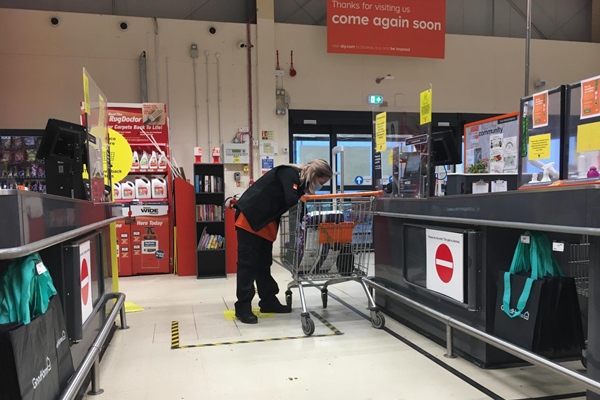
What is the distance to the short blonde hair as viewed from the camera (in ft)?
11.0

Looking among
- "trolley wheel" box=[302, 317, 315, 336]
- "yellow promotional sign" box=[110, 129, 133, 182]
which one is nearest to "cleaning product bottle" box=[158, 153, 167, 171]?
"yellow promotional sign" box=[110, 129, 133, 182]

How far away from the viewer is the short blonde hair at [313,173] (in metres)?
3.35

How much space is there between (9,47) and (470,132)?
7.53 metres

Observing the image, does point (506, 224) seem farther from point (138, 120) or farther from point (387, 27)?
point (387, 27)

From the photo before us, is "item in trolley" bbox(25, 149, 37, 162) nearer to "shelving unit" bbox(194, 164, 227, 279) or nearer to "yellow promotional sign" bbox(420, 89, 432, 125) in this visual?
"shelving unit" bbox(194, 164, 227, 279)

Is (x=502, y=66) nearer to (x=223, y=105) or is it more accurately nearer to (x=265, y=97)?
(x=265, y=97)

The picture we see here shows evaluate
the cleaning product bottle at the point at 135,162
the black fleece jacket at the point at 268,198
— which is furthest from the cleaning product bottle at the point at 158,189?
the black fleece jacket at the point at 268,198

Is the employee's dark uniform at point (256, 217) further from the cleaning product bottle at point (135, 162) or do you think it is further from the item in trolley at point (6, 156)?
the item in trolley at point (6, 156)

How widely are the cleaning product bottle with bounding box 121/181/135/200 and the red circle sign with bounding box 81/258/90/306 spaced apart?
12.3ft

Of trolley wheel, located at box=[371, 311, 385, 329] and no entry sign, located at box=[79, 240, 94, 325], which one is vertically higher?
no entry sign, located at box=[79, 240, 94, 325]

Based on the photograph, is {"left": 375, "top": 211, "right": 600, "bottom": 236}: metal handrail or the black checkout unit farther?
{"left": 375, "top": 211, "right": 600, "bottom": 236}: metal handrail

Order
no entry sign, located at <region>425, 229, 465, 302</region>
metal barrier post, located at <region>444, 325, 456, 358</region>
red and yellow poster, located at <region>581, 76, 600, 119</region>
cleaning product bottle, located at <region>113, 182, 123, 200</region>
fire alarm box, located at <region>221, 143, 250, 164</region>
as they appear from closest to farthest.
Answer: no entry sign, located at <region>425, 229, 465, 302</region>, metal barrier post, located at <region>444, 325, 456, 358</region>, red and yellow poster, located at <region>581, 76, 600, 119</region>, cleaning product bottle, located at <region>113, 182, 123, 200</region>, fire alarm box, located at <region>221, 143, 250, 164</region>

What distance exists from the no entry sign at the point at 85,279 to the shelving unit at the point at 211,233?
10.4ft

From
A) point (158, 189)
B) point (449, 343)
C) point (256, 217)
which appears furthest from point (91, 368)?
point (158, 189)
